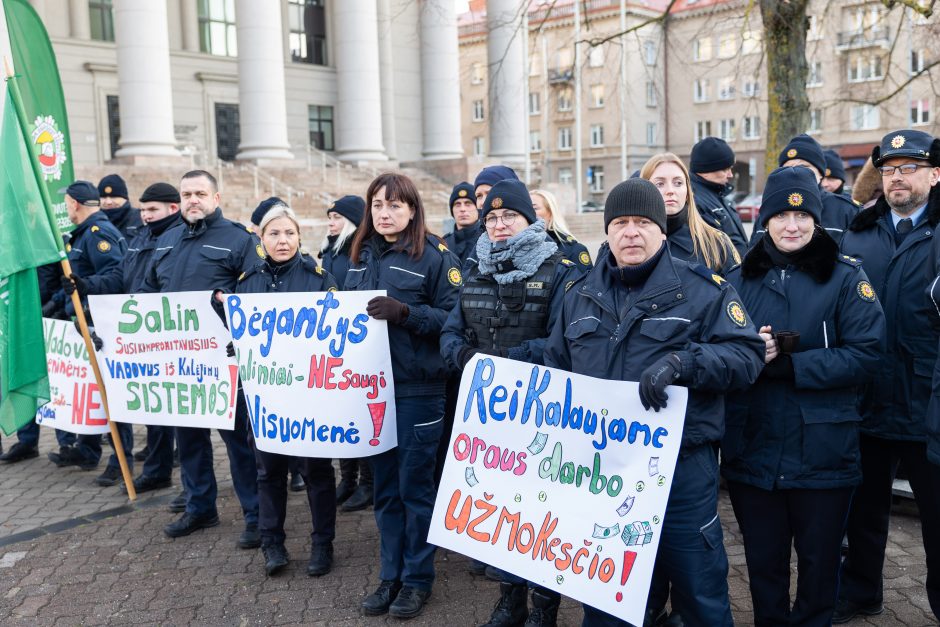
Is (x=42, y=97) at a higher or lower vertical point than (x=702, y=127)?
lower

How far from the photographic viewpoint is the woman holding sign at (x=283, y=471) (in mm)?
5211

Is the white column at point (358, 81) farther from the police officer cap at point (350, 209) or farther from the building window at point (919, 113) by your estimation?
the building window at point (919, 113)

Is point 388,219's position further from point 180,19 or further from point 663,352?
point 180,19

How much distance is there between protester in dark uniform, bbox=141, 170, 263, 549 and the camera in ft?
19.3

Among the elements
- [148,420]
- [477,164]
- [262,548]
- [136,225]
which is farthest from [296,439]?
[477,164]

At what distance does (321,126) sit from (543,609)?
119ft

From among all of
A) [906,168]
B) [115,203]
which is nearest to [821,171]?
[906,168]

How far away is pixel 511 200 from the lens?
4.34 metres

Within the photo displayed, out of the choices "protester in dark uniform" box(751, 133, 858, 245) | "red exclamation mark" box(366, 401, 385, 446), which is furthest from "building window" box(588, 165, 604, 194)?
"red exclamation mark" box(366, 401, 385, 446)

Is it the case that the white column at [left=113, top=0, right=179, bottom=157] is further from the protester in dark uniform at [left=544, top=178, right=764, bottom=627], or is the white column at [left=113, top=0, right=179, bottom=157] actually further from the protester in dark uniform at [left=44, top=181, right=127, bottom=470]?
the protester in dark uniform at [left=544, top=178, right=764, bottom=627]

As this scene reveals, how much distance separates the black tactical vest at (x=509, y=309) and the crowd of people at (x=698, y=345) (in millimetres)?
11

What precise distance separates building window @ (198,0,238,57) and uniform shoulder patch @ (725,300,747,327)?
1422 inches

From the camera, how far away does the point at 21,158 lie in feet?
20.0

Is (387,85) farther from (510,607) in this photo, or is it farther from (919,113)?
(510,607)
